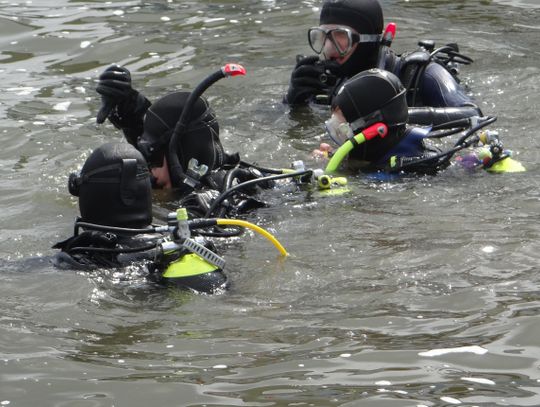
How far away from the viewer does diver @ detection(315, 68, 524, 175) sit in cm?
650

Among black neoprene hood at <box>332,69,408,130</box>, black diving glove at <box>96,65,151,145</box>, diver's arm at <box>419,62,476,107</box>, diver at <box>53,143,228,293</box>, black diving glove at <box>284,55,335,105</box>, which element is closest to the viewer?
diver at <box>53,143,228,293</box>

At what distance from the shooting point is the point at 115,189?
500 centimetres

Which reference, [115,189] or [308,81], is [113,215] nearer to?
[115,189]

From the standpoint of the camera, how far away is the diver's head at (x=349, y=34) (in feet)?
26.0

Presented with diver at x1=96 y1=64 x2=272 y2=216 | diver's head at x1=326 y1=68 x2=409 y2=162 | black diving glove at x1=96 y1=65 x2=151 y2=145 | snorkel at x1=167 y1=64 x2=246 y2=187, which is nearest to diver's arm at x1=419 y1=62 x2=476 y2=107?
diver's head at x1=326 y1=68 x2=409 y2=162

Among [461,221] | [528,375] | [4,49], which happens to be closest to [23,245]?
[461,221]

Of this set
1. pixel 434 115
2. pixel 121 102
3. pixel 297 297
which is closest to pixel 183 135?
pixel 121 102

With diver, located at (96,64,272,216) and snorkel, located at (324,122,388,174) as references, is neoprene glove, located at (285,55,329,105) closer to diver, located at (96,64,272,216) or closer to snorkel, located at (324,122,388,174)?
snorkel, located at (324,122,388,174)

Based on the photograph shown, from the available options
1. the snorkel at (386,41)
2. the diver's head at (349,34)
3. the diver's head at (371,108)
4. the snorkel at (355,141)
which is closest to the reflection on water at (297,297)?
the snorkel at (355,141)

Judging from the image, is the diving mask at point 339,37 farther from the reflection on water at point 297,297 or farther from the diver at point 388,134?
the diver at point 388,134

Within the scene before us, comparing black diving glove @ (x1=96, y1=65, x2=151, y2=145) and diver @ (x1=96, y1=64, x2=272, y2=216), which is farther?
black diving glove @ (x1=96, y1=65, x2=151, y2=145)

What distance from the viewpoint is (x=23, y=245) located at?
5.80m

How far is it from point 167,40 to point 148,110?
510 cm

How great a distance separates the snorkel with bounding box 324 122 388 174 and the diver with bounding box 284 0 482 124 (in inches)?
42.4
